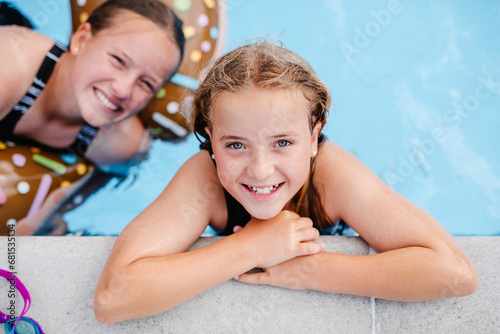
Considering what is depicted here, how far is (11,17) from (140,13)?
0.85 meters

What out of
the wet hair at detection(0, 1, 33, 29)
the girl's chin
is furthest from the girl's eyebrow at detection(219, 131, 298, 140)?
the wet hair at detection(0, 1, 33, 29)

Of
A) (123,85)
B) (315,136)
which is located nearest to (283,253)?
(315,136)

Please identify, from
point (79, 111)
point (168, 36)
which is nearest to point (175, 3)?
point (168, 36)

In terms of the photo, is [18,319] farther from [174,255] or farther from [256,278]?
[256,278]

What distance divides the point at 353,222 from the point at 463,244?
0.32m

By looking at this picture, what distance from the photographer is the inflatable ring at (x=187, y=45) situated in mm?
2217

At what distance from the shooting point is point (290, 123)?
3.61 ft

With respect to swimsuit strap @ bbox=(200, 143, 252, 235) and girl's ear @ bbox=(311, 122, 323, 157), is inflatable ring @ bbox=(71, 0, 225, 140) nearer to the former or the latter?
swimsuit strap @ bbox=(200, 143, 252, 235)

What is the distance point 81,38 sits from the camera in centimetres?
214

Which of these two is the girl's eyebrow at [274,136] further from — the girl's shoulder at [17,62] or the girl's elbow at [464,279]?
the girl's shoulder at [17,62]

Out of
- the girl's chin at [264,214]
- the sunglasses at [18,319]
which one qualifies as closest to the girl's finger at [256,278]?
→ the girl's chin at [264,214]

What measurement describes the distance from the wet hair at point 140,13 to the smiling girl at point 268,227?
103 centimetres

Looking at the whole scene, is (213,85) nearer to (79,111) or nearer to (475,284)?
(475,284)

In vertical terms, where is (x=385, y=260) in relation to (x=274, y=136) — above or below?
below
